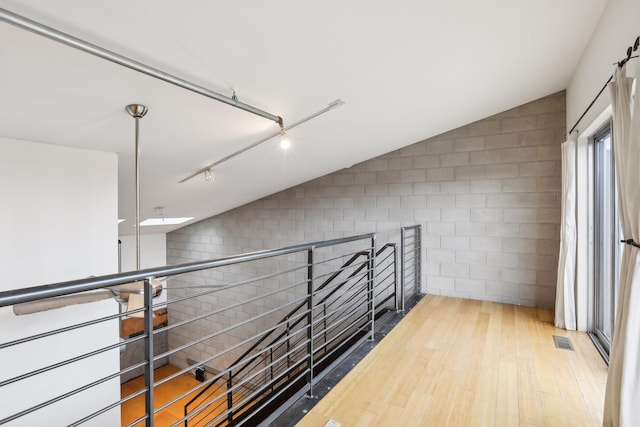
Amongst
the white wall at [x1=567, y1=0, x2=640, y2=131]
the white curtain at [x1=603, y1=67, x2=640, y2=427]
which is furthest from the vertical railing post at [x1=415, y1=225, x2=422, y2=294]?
the white curtain at [x1=603, y1=67, x2=640, y2=427]

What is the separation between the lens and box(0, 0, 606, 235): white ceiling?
1.61 metres

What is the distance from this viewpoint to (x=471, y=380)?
2.35 metres

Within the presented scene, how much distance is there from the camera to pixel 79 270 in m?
2.76

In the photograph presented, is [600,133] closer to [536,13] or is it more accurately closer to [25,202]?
[536,13]

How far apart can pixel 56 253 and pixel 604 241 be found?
4.63 metres

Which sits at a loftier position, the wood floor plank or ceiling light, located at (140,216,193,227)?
ceiling light, located at (140,216,193,227)

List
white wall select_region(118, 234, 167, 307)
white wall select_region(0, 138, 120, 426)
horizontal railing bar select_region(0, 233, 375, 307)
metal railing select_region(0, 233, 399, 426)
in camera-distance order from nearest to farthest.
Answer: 1. horizontal railing bar select_region(0, 233, 375, 307)
2. metal railing select_region(0, 233, 399, 426)
3. white wall select_region(0, 138, 120, 426)
4. white wall select_region(118, 234, 167, 307)

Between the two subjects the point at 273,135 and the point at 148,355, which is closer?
the point at 148,355

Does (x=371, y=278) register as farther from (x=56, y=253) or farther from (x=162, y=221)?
(x=162, y=221)

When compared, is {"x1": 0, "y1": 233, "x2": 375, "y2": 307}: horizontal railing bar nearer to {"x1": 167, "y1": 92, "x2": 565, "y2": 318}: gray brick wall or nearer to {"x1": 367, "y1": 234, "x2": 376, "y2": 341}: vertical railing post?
{"x1": 367, "y1": 234, "x2": 376, "y2": 341}: vertical railing post

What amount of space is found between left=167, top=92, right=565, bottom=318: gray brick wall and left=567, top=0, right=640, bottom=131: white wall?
2.23 ft

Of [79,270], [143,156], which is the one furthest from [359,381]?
[143,156]

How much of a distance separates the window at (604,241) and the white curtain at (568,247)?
17 cm

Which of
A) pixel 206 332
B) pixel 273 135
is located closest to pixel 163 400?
pixel 206 332
